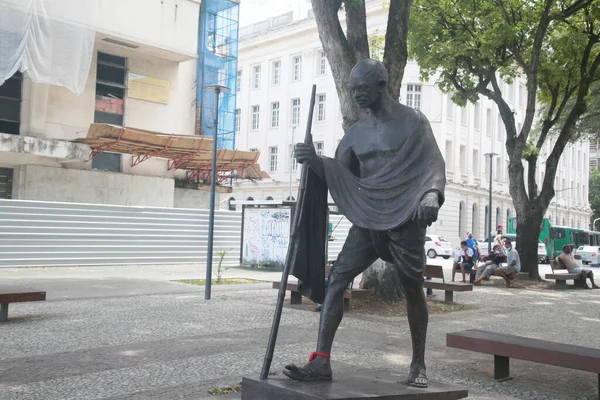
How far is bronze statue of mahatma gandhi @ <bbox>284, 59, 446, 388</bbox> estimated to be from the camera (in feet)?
12.9

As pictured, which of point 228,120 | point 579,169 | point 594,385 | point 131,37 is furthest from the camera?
point 579,169

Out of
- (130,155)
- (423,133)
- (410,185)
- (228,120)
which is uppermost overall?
(228,120)

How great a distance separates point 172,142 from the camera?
24109 millimetres

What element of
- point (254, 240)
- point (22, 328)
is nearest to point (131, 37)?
point (254, 240)

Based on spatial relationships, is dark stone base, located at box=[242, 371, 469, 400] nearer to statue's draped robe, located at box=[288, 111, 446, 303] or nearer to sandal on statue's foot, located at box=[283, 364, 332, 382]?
sandal on statue's foot, located at box=[283, 364, 332, 382]

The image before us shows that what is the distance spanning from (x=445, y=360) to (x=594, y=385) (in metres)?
1.45

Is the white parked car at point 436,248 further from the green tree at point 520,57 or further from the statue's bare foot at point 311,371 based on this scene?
the statue's bare foot at point 311,371

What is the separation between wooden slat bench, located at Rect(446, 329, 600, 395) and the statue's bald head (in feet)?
9.36

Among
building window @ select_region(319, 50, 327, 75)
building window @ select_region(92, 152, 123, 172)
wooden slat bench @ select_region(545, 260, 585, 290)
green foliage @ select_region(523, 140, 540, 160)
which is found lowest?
wooden slat bench @ select_region(545, 260, 585, 290)

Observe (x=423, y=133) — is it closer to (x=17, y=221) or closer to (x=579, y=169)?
(x=17, y=221)

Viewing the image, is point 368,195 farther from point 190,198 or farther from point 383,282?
point 190,198

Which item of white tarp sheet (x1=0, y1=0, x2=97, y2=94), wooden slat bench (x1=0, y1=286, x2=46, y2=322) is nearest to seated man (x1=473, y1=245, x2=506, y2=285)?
wooden slat bench (x1=0, y1=286, x2=46, y2=322)

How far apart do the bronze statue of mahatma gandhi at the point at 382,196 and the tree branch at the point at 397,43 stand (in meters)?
7.02

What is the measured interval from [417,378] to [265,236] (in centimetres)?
1675
